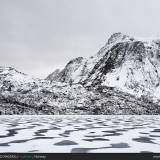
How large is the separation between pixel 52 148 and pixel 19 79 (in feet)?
182

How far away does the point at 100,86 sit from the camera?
77.4 m

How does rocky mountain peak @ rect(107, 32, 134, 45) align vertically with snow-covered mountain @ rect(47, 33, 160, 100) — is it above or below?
above

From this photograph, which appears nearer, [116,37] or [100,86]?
[100,86]

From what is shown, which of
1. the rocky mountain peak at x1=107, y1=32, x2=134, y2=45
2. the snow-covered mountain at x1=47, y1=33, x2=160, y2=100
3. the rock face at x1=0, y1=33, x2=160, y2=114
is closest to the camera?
the rock face at x1=0, y1=33, x2=160, y2=114

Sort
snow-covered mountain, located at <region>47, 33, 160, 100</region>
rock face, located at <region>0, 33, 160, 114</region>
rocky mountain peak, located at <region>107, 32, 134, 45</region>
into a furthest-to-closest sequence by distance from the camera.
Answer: rocky mountain peak, located at <region>107, 32, 134, 45</region>
snow-covered mountain, located at <region>47, 33, 160, 100</region>
rock face, located at <region>0, 33, 160, 114</region>

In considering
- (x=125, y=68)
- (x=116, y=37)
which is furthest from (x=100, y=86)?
(x=116, y=37)

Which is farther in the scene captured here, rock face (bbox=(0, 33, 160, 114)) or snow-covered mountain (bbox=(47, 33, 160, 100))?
snow-covered mountain (bbox=(47, 33, 160, 100))

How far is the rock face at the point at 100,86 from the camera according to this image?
5022cm

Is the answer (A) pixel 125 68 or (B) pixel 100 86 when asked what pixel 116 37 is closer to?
(A) pixel 125 68

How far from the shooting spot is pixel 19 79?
62.3 m

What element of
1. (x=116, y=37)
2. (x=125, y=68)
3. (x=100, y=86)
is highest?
(x=116, y=37)

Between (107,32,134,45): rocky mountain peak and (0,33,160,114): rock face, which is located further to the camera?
(107,32,134,45): rocky mountain peak

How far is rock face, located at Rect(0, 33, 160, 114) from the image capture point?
5022cm
